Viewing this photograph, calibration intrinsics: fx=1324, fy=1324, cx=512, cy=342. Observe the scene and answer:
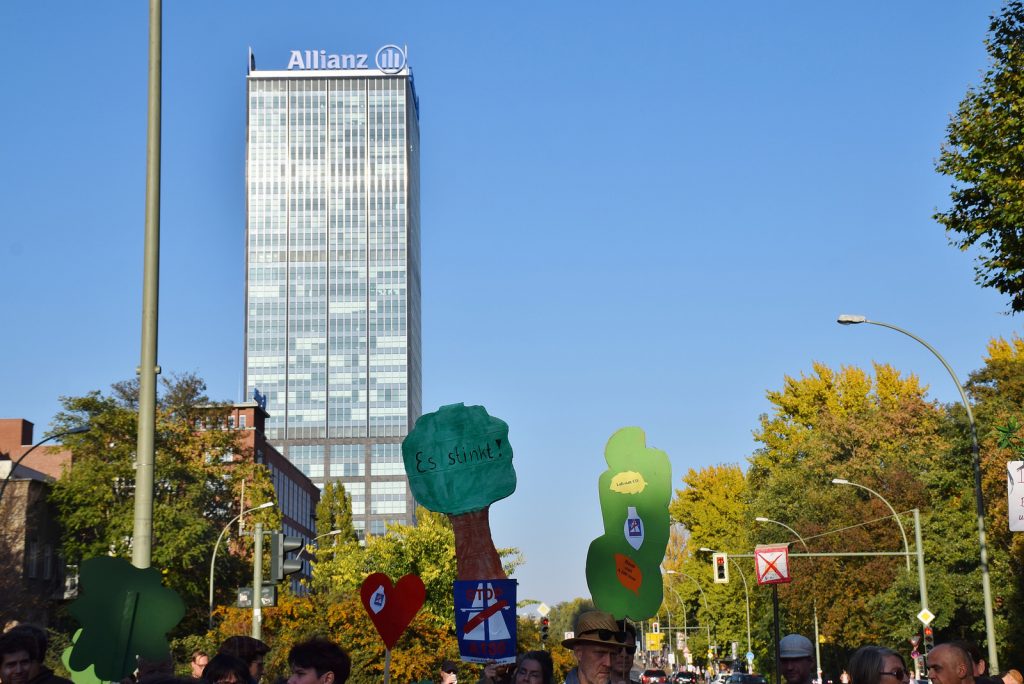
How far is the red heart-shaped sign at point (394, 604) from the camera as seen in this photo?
1084cm

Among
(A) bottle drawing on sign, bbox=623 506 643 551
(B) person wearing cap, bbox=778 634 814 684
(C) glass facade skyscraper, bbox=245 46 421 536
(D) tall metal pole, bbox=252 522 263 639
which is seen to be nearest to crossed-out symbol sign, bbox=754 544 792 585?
(A) bottle drawing on sign, bbox=623 506 643 551

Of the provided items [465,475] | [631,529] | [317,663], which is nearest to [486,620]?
[465,475]

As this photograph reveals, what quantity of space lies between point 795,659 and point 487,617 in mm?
4745

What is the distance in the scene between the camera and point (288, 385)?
172750 mm

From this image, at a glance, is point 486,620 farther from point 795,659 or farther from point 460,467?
point 795,659

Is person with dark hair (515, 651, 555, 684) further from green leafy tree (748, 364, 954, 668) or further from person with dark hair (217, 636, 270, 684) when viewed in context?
green leafy tree (748, 364, 954, 668)

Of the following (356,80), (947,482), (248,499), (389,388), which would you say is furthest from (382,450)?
(947,482)

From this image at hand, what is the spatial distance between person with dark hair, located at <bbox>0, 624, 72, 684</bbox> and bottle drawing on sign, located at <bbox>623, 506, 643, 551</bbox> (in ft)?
16.4

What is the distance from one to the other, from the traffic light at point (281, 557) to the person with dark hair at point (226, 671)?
40.7 ft

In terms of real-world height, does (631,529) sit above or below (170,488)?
below

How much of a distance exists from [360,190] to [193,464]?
118971mm

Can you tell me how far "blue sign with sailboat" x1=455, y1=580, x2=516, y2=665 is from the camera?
12.3 metres

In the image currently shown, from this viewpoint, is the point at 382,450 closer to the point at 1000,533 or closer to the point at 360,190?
the point at 360,190

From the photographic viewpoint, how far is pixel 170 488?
56.9 meters
